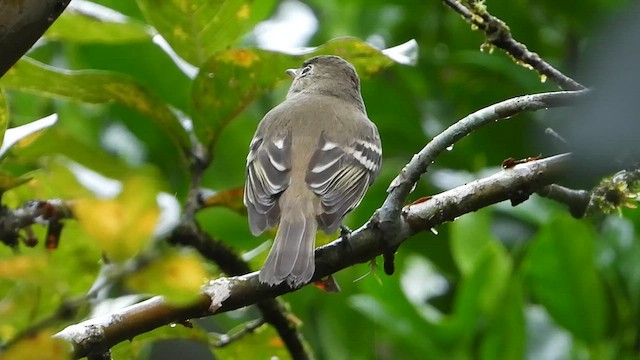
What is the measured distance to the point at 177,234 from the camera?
2764 mm

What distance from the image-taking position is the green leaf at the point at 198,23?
3172 mm

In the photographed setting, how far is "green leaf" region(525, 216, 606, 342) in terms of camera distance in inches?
130

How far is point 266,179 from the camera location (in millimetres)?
3303

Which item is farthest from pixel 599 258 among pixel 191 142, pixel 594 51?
pixel 594 51

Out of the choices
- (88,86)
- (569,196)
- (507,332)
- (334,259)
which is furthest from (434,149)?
(88,86)

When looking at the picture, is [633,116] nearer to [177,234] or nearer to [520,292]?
→ [177,234]

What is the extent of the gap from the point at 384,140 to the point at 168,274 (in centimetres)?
365

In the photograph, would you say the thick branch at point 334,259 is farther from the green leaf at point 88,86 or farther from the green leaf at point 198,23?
the green leaf at point 198,23

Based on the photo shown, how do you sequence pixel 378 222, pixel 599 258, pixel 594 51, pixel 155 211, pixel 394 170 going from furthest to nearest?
pixel 394 170
pixel 599 258
pixel 378 222
pixel 594 51
pixel 155 211

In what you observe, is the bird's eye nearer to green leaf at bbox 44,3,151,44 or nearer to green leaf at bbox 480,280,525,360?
green leaf at bbox 44,3,151,44

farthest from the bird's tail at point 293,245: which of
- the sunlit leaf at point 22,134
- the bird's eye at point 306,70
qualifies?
the bird's eye at point 306,70

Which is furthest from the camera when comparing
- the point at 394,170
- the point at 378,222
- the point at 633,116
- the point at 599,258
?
the point at 394,170

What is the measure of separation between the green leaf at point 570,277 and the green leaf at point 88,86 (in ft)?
4.26

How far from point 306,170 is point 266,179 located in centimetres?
19
